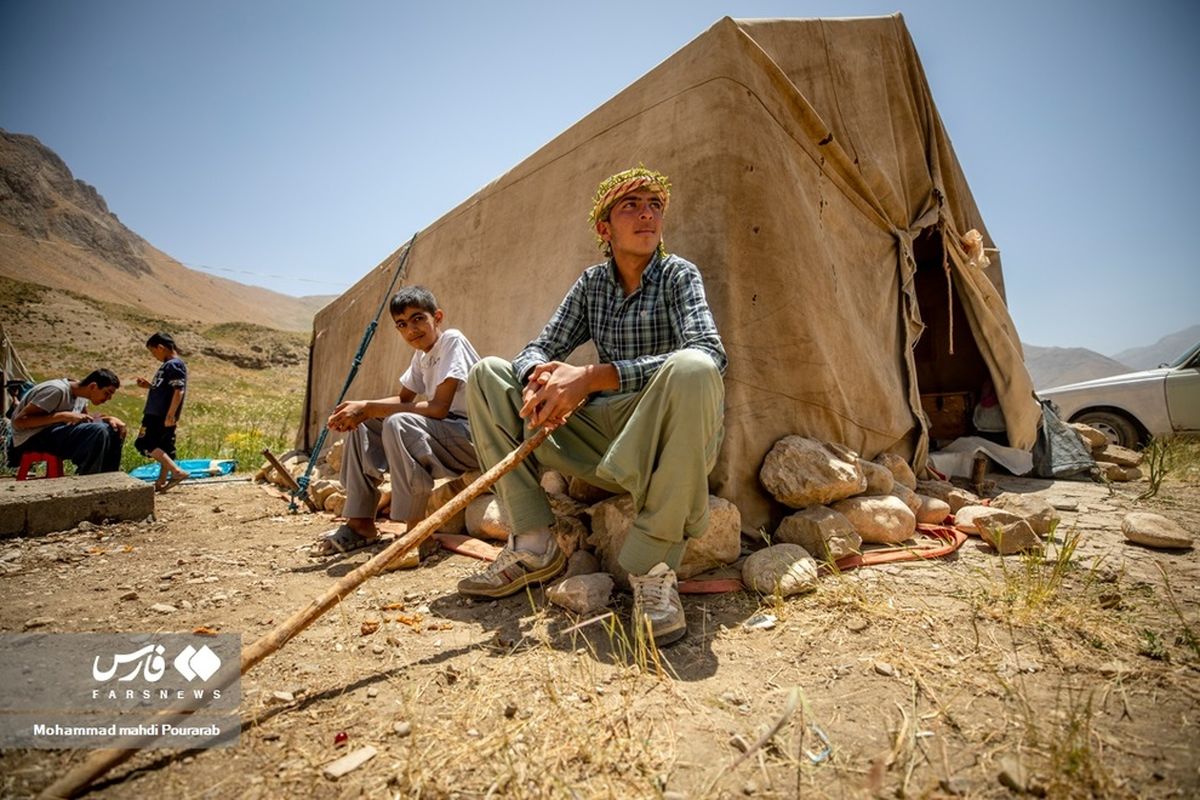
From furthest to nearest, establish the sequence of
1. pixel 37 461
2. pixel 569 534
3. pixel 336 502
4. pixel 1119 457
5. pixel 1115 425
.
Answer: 1. pixel 1115 425
2. pixel 1119 457
3. pixel 37 461
4. pixel 336 502
5. pixel 569 534

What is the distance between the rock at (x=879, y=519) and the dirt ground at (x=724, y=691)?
187 millimetres

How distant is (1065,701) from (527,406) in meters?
1.53

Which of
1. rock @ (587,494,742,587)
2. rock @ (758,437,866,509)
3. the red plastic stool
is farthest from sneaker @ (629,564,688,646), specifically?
the red plastic stool

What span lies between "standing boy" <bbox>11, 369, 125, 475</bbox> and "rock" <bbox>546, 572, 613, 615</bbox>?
4.96m

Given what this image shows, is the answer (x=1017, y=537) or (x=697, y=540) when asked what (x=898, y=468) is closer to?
(x=1017, y=537)

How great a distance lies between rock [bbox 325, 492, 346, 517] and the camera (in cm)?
350

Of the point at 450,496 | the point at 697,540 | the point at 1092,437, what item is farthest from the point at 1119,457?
the point at 450,496

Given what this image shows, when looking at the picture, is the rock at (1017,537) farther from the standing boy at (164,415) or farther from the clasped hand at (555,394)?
the standing boy at (164,415)

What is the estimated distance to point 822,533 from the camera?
197 centimetres

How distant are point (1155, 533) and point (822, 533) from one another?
1.52m

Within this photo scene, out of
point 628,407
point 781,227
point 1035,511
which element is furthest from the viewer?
point 781,227

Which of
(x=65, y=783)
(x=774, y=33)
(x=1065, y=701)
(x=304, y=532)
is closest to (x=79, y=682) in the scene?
(x=65, y=783)
